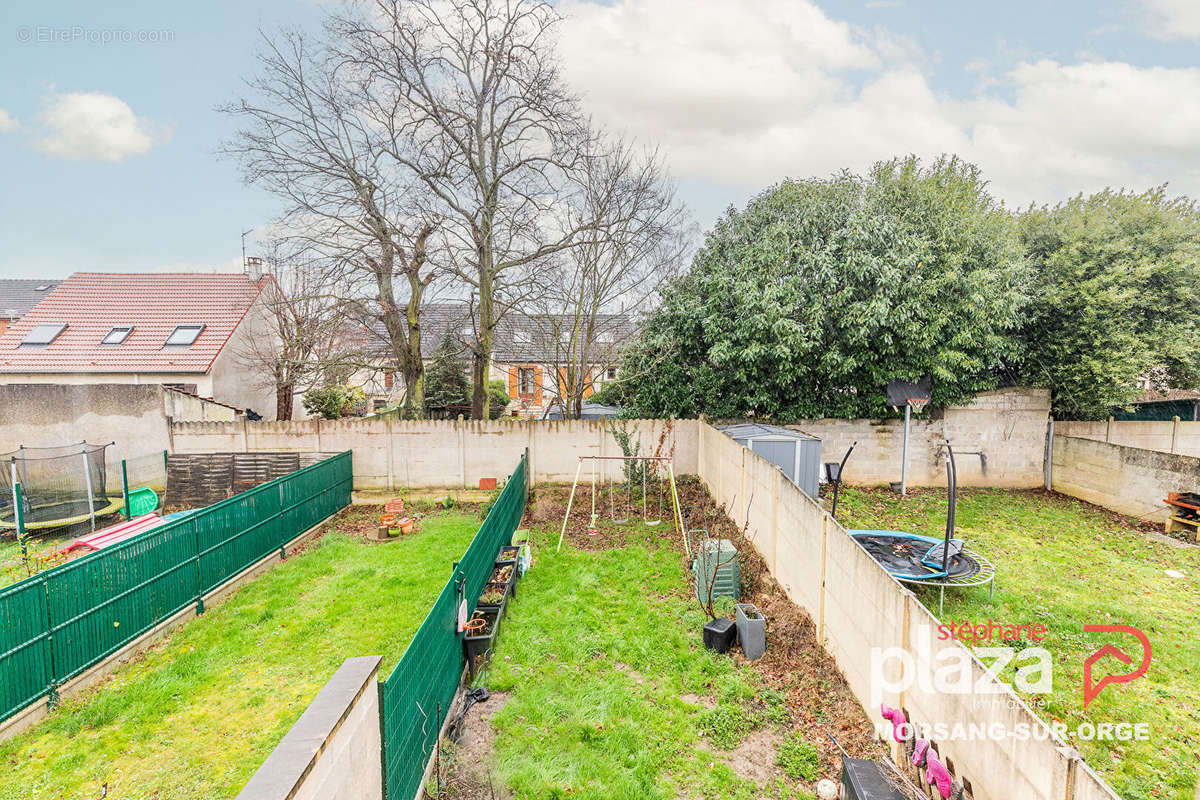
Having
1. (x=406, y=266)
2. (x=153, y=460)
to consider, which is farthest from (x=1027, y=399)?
(x=153, y=460)

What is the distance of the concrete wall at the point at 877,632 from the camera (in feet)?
9.35

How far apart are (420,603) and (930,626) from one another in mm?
6591

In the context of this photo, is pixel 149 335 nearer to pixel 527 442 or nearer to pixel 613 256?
pixel 527 442

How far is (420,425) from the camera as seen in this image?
14.4m

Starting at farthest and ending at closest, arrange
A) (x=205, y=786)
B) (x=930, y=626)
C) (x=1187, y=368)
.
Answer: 1. (x=1187, y=368)
2. (x=205, y=786)
3. (x=930, y=626)

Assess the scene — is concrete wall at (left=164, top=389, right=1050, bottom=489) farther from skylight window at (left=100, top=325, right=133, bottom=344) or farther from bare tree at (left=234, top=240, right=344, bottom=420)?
skylight window at (left=100, top=325, right=133, bottom=344)

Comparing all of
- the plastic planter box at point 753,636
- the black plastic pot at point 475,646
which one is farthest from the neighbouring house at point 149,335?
the plastic planter box at point 753,636

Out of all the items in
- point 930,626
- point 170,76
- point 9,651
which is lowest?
point 9,651

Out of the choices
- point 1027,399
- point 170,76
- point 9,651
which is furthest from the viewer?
point 1027,399

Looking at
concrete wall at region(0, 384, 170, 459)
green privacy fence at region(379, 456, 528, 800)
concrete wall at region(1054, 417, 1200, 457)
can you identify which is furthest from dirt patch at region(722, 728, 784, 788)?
concrete wall at region(0, 384, 170, 459)

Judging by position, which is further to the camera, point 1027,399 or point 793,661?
point 1027,399

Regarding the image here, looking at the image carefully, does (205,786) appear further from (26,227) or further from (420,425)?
(26,227)

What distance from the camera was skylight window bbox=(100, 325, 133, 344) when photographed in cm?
1783

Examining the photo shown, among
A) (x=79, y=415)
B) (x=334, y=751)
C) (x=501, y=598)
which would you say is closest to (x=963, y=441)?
(x=501, y=598)
